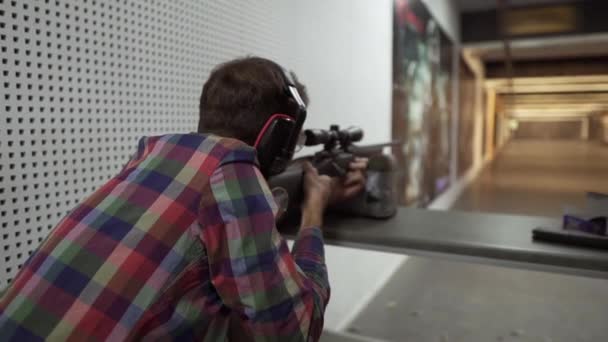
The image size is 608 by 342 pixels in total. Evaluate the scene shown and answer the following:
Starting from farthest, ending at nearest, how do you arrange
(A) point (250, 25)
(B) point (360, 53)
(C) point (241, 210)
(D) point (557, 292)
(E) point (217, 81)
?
(D) point (557, 292), (B) point (360, 53), (A) point (250, 25), (E) point (217, 81), (C) point (241, 210)

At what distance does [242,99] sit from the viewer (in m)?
0.73

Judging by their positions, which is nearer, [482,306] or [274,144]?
[274,144]

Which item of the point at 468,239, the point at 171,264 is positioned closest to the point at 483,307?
the point at 468,239

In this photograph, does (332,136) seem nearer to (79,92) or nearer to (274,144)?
(274,144)

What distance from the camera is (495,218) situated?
1.32m

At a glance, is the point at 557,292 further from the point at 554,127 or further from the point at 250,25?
the point at 554,127

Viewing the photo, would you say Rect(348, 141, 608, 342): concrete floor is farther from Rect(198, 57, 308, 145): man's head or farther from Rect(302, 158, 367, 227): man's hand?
Rect(198, 57, 308, 145): man's head

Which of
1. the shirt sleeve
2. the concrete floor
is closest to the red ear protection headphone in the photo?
the shirt sleeve

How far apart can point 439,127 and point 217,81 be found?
3.93m

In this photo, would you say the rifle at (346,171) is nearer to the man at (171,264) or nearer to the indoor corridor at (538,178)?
the man at (171,264)

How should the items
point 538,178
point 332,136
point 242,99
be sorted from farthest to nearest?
point 538,178 → point 332,136 → point 242,99

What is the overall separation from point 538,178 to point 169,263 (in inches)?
308

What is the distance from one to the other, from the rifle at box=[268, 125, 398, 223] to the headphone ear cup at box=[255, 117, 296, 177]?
Result: 0.24 meters

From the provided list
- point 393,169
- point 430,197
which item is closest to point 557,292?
point 430,197
